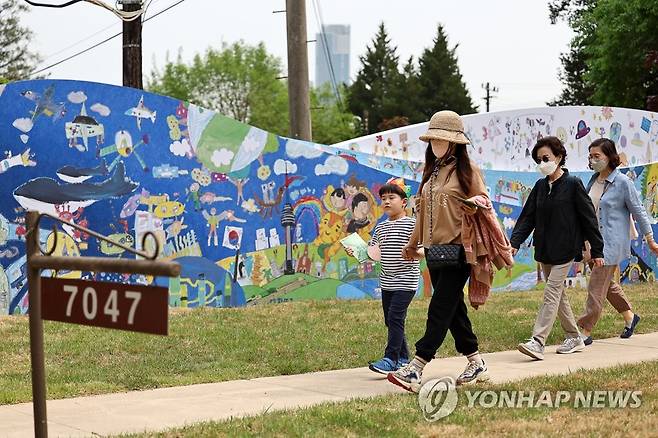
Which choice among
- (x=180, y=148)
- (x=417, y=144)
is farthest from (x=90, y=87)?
(x=417, y=144)

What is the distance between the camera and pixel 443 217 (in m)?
7.52

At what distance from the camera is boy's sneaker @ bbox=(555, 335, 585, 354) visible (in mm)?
9578

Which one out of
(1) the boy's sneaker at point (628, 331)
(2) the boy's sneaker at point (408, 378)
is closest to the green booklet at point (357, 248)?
(2) the boy's sneaker at point (408, 378)

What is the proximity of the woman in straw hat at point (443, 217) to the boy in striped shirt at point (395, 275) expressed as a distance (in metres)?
0.50

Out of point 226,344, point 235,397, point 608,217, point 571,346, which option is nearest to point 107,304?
point 235,397

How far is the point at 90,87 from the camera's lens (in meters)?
12.0

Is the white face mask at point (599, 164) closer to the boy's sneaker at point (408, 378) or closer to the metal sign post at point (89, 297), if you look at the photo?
the boy's sneaker at point (408, 378)

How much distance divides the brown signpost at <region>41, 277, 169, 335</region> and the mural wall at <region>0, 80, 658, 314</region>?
7.05 meters

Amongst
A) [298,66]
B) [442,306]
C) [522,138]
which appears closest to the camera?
[442,306]

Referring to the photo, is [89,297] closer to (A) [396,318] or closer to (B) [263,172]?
(A) [396,318]

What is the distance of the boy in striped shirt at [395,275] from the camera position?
8.20 m

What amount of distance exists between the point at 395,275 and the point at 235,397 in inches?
65.6

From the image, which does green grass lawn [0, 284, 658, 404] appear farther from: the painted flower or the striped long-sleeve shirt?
the painted flower

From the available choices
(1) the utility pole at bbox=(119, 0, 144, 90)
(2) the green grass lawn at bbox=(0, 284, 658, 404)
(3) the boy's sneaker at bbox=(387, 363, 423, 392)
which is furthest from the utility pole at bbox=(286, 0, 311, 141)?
(3) the boy's sneaker at bbox=(387, 363, 423, 392)
